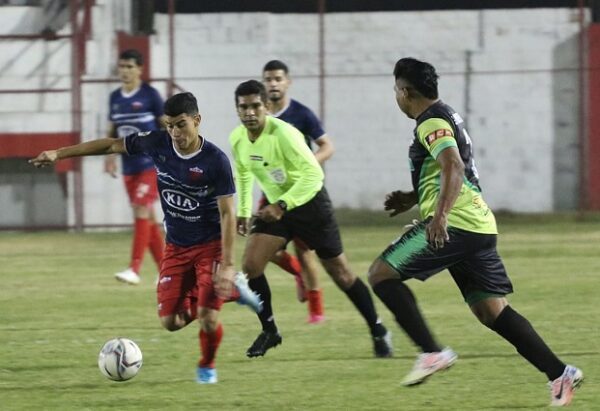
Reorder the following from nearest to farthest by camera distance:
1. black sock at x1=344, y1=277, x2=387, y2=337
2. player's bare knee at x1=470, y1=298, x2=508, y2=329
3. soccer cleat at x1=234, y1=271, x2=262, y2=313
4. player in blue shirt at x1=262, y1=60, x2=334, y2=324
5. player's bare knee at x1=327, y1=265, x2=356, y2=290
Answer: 1. player's bare knee at x1=470, y1=298, x2=508, y2=329
2. soccer cleat at x1=234, y1=271, x2=262, y2=313
3. black sock at x1=344, y1=277, x2=387, y2=337
4. player's bare knee at x1=327, y1=265, x2=356, y2=290
5. player in blue shirt at x1=262, y1=60, x2=334, y2=324

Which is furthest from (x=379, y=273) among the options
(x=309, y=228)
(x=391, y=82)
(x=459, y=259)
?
(x=391, y=82)

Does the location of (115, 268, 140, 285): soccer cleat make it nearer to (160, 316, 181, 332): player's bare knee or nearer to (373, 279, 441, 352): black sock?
(160, 316, 181, 332): player's bare knee

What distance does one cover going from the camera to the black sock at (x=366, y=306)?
8758 millimetres

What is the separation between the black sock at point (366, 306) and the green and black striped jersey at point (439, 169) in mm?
1842

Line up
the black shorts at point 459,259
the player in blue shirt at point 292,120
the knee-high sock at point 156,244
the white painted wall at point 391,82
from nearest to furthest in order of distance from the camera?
the black shorts at point 459,259 → the player in blue shirt at point 292,120 → the knee-high sock at point 156,244 → the white painted wall at point 391,82

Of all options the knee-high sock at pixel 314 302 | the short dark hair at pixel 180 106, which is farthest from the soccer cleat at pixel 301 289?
the short dark hair at pixel 180 106

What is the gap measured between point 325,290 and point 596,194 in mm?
10439

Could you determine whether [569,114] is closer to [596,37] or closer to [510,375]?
[596,37]

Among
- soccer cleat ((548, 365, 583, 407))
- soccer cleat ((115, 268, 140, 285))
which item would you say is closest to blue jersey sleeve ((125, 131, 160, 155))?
soccer cleat ((548, 365, 583, 407))

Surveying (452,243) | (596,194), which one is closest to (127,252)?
(596,194)

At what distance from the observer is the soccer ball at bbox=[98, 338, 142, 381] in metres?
7.57

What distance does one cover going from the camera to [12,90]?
20.8m

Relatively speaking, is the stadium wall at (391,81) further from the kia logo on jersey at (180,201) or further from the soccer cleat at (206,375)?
the soccer cleat at (206,375)

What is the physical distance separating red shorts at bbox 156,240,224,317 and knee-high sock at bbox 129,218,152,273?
4.76 meters
